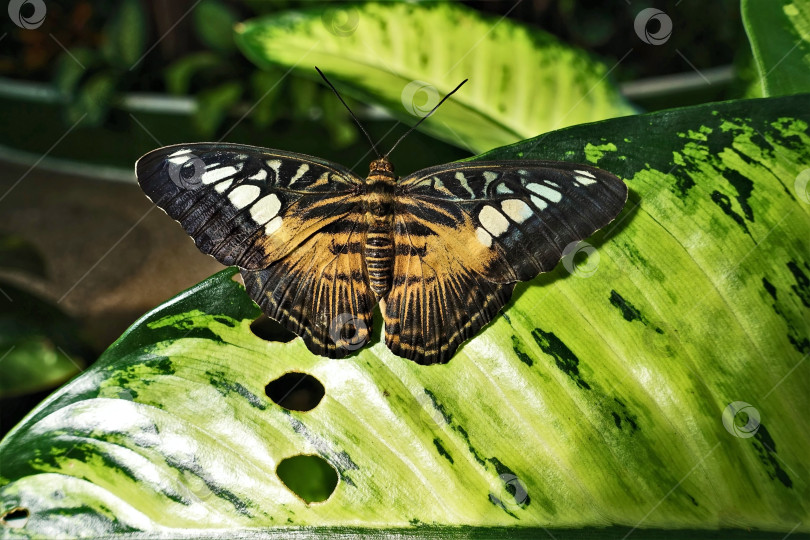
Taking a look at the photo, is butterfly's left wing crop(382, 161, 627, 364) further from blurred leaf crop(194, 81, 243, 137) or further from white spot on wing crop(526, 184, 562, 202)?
blurred leaf crop(194, 81, 243, 137)

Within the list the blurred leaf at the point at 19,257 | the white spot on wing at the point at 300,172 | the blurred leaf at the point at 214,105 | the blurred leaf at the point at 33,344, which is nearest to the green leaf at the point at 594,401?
the white spot on wing at the point at 300,172

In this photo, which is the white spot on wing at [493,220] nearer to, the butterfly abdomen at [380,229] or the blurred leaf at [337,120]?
the butterfly abdomen at [380,229]

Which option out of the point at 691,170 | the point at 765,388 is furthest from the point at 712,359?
the point at 691,170

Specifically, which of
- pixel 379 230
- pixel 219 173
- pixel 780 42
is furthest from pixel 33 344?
pixel 780 42

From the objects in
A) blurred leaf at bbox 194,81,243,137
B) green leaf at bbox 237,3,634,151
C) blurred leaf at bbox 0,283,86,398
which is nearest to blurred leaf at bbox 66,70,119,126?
blurred leaf at bbox 194,81,243,137

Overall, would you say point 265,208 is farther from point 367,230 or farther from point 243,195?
point 367,230

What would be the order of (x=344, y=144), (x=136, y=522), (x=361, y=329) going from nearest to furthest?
1. (x=136, y=522)
2. (x=361, y=329)
3. (x=344, y=144)

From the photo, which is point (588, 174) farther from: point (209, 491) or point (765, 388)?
point (209, 491)
